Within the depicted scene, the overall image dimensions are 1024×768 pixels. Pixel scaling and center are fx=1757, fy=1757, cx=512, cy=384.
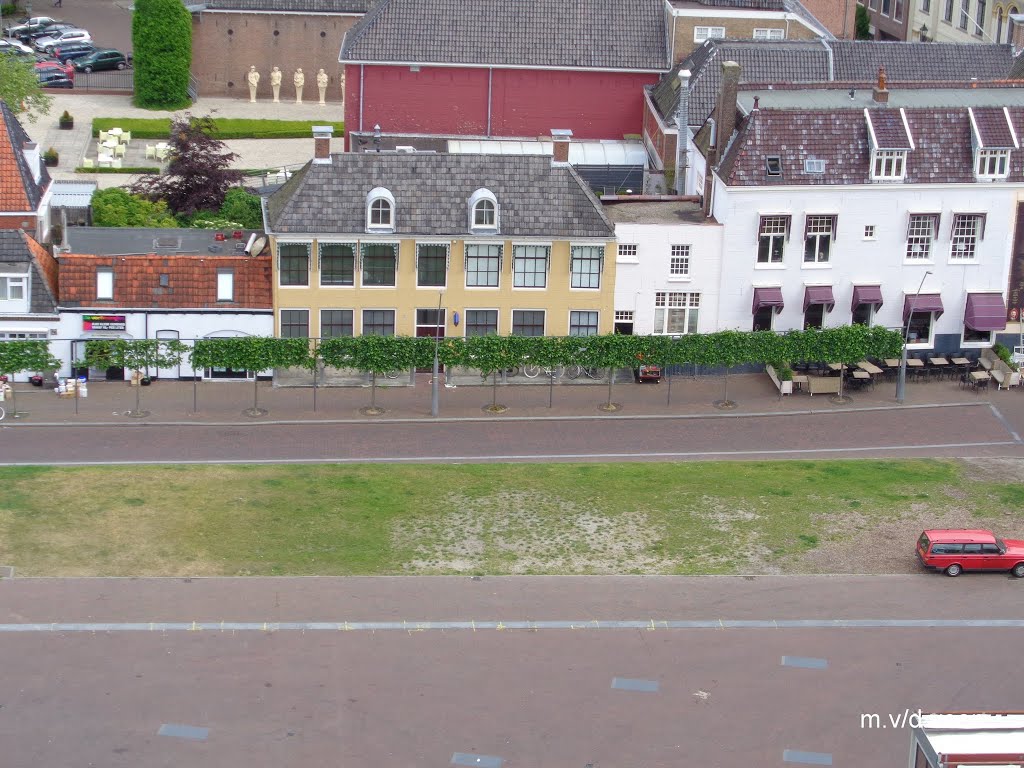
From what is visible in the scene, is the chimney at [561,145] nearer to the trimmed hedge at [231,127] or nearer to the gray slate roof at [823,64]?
the gray slate roof at [823,64]

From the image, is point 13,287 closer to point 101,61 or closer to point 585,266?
point 585,266

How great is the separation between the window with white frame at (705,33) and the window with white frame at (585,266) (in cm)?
2739

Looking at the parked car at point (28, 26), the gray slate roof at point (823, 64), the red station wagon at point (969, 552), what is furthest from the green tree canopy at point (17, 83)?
the red station wagon at point (969, 552)

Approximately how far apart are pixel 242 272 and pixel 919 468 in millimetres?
33347

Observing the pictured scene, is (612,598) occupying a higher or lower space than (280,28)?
lower

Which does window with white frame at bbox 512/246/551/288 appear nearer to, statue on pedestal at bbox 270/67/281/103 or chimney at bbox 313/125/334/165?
chimney at bbox 313/125/334/165

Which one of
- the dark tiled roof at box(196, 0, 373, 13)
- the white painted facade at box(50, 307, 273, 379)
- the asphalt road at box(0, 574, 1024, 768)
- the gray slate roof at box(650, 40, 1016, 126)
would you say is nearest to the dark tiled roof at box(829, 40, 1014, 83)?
the gray slate roof at box(650, 40, 1016, 126)

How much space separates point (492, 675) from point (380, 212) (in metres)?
31.6

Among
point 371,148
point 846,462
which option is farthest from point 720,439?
point 371,148

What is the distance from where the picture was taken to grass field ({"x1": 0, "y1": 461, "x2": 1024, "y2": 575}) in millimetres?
68125

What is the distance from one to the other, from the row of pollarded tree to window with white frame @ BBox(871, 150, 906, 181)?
24.8 feet

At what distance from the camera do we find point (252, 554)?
6825 centimetres

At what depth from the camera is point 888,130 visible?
86.0 metres

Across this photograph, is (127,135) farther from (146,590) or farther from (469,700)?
(469,700)
